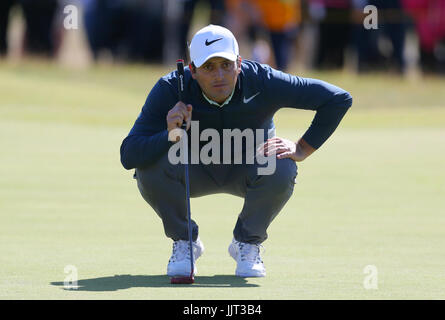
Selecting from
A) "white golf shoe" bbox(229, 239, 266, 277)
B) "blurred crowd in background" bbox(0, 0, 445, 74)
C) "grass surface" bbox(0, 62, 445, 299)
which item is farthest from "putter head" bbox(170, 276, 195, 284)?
"blurred crowd in background" bbox(0, 0, 445, 74)

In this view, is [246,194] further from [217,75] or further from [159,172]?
[217,75]

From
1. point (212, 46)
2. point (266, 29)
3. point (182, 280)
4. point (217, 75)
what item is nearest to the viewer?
point (182, 280)

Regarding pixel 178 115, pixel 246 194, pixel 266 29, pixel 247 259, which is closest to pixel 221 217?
pixel 246 194

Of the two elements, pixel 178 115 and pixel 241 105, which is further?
pixel 241 105

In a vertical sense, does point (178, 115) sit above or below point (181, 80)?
below

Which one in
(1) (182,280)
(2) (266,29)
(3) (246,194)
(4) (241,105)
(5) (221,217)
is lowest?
(1) (182,280)

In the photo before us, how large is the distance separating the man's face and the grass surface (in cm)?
98

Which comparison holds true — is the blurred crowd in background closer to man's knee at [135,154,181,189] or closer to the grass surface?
the grass surface

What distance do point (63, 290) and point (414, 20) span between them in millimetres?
14591

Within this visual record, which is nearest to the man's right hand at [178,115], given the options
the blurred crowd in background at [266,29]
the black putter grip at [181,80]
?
the black putter grip at [181,80]

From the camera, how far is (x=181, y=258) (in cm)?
588

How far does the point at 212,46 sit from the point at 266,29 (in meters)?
13.1

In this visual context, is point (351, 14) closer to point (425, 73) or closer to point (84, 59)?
point (425, 73)

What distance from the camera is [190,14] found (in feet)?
63.9
